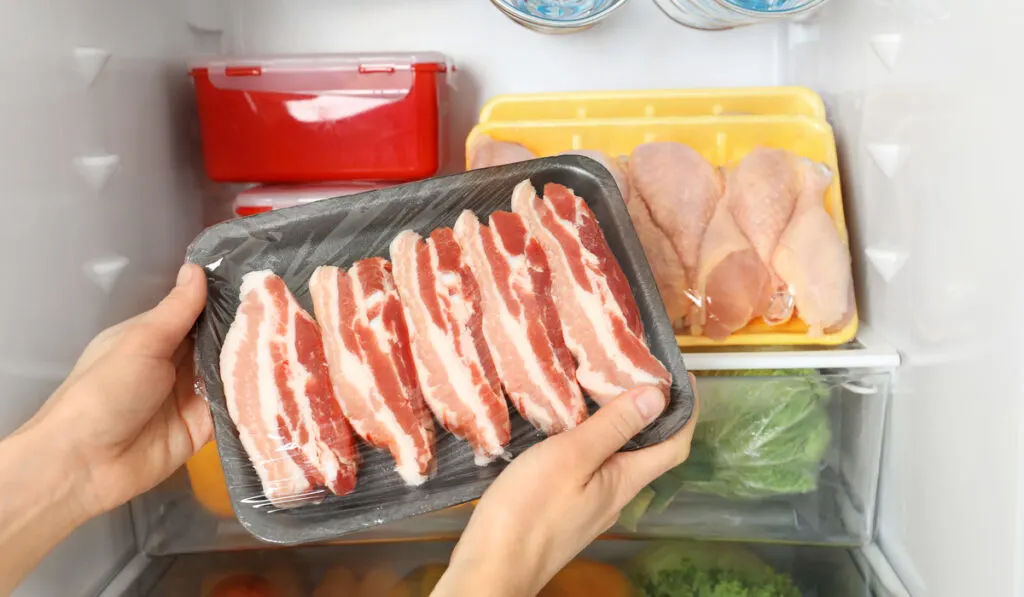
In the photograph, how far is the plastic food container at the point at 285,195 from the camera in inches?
48.5

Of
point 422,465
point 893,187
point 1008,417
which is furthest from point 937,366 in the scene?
point 422,465

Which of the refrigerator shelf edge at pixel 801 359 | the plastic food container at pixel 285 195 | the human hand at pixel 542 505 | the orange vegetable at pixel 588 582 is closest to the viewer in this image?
the human hand at pixel 542 505

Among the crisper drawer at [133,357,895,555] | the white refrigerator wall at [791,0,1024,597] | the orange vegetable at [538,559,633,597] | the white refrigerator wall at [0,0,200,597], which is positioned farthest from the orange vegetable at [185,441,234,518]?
the white refrigerator wall at [791,0,1024,597]

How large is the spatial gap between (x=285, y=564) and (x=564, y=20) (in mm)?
933

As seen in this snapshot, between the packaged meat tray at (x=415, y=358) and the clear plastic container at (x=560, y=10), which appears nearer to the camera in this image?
the packaged meat tray at (x=415, y=358)

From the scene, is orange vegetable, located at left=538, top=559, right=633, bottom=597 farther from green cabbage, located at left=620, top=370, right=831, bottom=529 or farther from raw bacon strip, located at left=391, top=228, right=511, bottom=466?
raw bacon strip, located at left=391, top=228, right=511, bottom=466

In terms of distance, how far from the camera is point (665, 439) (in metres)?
0.81

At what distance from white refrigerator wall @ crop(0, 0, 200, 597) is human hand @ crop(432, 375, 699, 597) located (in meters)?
0.56

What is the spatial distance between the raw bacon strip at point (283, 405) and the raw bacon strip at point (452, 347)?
11 cm

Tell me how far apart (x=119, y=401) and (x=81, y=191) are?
0.34 m

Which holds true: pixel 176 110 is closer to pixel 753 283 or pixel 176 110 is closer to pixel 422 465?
pixel 422 465

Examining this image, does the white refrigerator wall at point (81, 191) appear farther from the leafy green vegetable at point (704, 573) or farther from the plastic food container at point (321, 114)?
the leafy green vegetable at point (704, 573)

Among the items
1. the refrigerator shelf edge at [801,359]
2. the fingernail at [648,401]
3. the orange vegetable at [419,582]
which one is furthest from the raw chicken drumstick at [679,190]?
the orange vegetable at [419,582]

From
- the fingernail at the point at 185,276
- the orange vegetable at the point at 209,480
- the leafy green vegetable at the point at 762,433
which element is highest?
the fingernail at the point at 185,276
